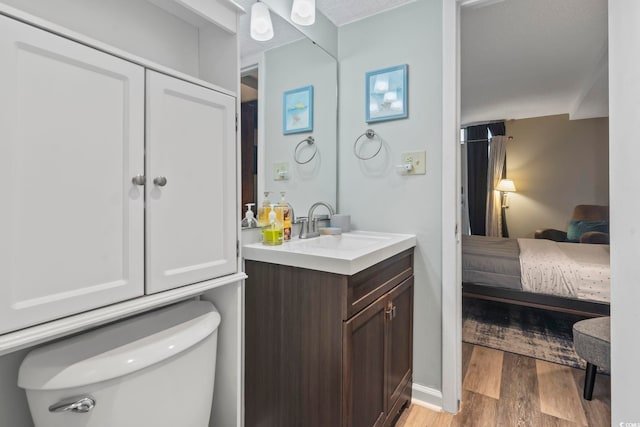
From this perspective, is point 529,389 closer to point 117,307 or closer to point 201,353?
point 201,353

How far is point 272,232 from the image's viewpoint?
1.36 metres

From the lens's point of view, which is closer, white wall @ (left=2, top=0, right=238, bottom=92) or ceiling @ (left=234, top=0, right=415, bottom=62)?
white wall @ (left=2, top=0, right=238, bottom=92)

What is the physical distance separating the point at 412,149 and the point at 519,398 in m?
1.52

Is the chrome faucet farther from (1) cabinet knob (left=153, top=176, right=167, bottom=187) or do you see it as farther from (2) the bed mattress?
(2) the bed mattress

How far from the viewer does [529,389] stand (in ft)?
5.99

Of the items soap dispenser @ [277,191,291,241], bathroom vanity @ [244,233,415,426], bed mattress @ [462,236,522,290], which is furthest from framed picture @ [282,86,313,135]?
bed mattress @ [462,236,522,290]

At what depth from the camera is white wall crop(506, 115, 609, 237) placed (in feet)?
14.3

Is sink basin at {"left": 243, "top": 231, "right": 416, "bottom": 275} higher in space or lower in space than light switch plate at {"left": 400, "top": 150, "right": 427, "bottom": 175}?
lower

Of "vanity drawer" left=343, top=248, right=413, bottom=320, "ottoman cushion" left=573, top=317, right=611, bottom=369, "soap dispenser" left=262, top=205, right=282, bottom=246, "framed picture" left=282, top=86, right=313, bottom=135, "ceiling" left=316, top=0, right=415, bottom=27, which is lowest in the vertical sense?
"ottoman cushion" left=573, top=317, right=611, bottom=369

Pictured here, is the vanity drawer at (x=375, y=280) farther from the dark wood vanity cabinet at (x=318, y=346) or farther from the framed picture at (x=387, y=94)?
the framed picture at (x=387, y=94)

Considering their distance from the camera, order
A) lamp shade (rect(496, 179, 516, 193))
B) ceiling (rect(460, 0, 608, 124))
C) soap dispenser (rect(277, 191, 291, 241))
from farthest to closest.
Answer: lamp shade (rect(496, 179, 516, 193)), ceiling (rect(460, 0, 608, 124)), soap dispenser (rect(277, 191, 291, 241))

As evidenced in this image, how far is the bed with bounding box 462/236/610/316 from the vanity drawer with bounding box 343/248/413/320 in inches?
59.2

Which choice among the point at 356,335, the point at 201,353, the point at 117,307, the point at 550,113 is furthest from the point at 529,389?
the point at 550,113

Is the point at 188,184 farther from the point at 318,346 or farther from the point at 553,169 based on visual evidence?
the point at 553,169
